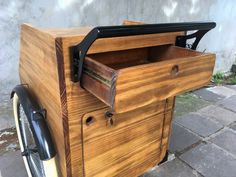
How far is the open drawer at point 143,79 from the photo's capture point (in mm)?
771

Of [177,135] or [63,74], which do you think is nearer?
[63,74]

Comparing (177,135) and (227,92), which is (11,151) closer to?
(177,135)

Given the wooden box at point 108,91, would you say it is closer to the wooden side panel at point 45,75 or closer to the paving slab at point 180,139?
the wooden side panel at point 45,75

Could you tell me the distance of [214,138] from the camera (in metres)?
2.10

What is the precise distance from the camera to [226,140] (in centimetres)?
208

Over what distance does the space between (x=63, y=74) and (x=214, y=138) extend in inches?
64.0

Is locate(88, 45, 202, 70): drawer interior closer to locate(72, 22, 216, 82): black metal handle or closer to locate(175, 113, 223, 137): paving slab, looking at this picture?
locate(72, 22, 216, 82): black metal handle

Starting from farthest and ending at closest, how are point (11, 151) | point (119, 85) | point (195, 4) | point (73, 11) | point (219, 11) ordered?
1. point (219, 11)
2. point (195, 4)
3. point (73, 11)
4. point (11, 151)
5. point (119, 85)

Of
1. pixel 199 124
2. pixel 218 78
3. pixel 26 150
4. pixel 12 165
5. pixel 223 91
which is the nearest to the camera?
pixel 26 150

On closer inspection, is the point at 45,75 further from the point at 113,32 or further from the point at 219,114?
the point at 219,114

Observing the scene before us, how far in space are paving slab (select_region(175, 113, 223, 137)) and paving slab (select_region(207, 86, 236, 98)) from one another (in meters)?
0.82

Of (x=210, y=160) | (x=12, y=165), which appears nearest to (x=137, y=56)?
(x=210, y=160)

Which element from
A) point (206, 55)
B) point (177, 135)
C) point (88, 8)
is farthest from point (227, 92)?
point (206, 55)

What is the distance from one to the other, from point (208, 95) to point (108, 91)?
2.50 m
